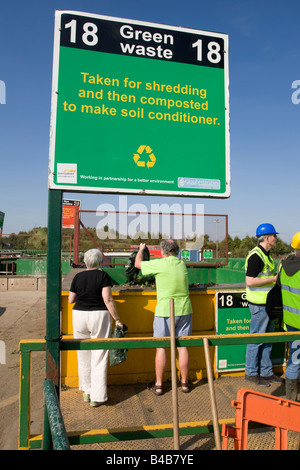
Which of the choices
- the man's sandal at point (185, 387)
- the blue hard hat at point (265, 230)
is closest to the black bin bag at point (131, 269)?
the man's sandal at point (185, 387)

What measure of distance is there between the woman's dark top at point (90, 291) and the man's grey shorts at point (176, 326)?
0.65 m

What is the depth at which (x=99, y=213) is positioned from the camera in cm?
770

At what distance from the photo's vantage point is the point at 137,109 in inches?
84.2

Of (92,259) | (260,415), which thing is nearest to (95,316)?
(92,259)

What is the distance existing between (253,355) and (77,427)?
7.30 feet

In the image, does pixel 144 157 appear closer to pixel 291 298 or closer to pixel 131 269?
pixel 291 298

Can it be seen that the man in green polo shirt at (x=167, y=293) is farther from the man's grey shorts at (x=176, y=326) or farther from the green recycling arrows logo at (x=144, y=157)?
the green recycling arrows logo at (x=144, y=157)

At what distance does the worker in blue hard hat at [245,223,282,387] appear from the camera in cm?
383

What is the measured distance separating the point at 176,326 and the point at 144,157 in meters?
2.19

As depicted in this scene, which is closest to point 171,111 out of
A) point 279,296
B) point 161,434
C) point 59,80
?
point 59,80

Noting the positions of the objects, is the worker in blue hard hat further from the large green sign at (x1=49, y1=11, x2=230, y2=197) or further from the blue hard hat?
the large green sign at (x1=49, y1=11, x2=230, y2=197)

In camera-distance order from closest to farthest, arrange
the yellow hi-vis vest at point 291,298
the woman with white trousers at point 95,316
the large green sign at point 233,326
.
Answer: the yellow hi-vis vest at point 291,298 < the woman with white trousers at point 95,316 < the large green sign at point 233,326

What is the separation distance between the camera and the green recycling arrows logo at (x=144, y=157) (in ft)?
6.98

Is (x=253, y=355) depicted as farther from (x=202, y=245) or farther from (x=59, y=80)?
(x=202, y=245)
